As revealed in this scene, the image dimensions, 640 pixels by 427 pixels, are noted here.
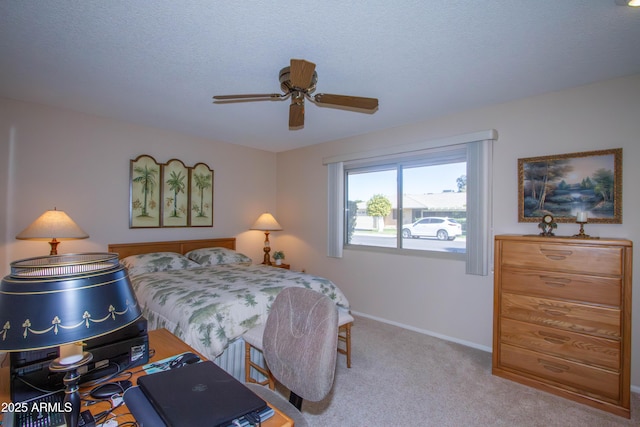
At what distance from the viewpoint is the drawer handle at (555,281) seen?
7.51 feet

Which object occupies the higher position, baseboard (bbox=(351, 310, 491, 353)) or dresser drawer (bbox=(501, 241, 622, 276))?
dresser drawer (bbox=(501, 241, 622, 276))

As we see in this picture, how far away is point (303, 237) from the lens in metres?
4.84

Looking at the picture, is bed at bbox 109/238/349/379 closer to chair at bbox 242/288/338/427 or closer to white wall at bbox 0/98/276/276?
white wall at bbox 0/98/276/276

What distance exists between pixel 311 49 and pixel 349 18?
38 centimetres

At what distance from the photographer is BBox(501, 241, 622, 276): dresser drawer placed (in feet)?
6.97

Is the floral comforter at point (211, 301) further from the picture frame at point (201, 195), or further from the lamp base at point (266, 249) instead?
the lamp base at point (266, 249)

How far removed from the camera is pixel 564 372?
227 centimetres

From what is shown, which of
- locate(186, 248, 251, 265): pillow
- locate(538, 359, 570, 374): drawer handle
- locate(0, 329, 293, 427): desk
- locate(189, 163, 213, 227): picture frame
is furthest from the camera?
locate(189, 163, 213, 227): picture frame

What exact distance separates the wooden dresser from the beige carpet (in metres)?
0.13

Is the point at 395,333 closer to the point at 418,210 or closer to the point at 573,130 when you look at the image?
the point at 418,210

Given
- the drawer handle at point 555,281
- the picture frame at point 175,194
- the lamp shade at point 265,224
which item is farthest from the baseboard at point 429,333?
the picture frame at point 175,194

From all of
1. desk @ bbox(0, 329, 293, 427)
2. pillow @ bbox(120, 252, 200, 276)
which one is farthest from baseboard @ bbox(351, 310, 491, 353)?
desk @ bbox(0, 329, 293, 427)

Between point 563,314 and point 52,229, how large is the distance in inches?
174

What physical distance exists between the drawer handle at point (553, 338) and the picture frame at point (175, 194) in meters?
4.15
